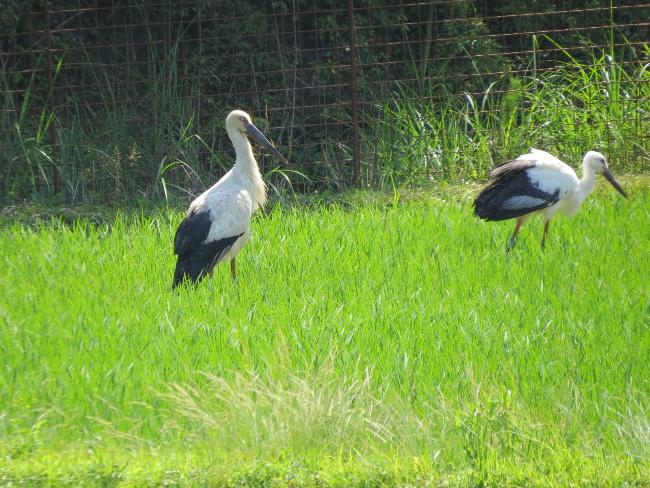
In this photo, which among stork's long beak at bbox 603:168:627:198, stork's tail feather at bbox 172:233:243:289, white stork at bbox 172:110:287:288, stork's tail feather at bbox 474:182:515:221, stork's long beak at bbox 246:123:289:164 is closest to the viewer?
stork's tail feather at bbox 172:233:243:289

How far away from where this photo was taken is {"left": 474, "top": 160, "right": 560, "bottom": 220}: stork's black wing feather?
295 inches

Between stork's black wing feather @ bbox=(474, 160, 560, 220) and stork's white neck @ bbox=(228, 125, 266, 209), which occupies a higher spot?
stork's white neck @ bbox=(228, 125, 266, 209)

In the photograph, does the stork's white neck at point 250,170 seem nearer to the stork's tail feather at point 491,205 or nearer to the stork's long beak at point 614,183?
the stork's tail feather at point 491,205

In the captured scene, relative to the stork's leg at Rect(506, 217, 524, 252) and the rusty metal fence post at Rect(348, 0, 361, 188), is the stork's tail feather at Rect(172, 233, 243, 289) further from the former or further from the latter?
the rusty metal fence post at Rect(348, 0, 361, 188)

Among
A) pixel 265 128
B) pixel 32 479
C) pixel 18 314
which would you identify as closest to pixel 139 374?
pixel 32 479

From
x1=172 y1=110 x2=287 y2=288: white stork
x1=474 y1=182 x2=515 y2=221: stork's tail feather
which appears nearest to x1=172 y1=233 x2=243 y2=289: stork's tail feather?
x1=172 y1=110 x2=287 y2=288: white stork

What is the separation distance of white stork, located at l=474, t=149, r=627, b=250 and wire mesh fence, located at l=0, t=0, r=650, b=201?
2.15 metres

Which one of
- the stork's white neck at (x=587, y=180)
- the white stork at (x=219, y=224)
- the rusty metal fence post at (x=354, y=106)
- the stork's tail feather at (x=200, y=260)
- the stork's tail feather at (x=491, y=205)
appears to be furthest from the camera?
the rusty metal fence post at (x=354, y=106)

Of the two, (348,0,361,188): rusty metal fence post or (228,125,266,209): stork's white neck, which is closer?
(228,125,266,209): stork's white neck

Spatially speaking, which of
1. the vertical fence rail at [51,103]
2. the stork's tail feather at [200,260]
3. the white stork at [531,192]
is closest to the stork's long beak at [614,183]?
the white stork at [531,192]

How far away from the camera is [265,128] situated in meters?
10.8

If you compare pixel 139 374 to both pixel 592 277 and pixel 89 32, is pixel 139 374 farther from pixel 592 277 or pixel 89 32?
pixel 89 32

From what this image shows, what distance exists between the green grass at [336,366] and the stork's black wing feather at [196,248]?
0.16 meters

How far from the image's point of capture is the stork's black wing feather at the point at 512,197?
7500 millimetres
